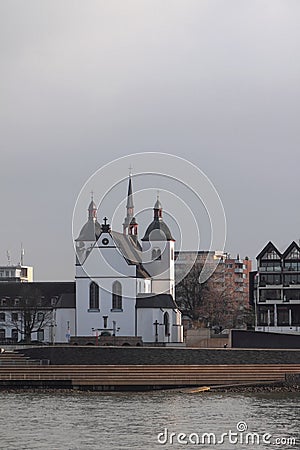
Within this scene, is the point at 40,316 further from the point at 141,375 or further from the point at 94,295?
the point at 141,375

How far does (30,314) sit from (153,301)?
1170 cm

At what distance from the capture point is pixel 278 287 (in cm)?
8388

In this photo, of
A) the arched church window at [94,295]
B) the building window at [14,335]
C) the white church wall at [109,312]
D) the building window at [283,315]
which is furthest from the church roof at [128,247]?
the building window at [283,315]

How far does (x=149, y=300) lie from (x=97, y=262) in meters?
5.10

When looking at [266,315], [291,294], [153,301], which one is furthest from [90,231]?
[291,294]

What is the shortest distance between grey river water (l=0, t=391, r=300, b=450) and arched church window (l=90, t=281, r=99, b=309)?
39741mm

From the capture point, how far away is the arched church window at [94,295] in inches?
3364

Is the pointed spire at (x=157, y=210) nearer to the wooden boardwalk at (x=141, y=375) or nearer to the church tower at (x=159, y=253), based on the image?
the church tower at (x=159, y=253)

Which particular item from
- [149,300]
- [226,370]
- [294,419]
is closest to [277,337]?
[226,370]

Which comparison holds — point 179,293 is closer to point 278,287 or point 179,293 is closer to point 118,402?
point 278,287

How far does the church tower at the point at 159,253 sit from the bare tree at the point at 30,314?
9.33 metres

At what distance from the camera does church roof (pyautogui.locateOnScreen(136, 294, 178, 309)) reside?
85062mm

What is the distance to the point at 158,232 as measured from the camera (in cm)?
9394

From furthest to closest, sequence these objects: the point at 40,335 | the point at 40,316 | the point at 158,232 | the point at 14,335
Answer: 1. the point at 158,232
2. the point at 40,316
3. the point at 14,335
4. the point at 40,335
